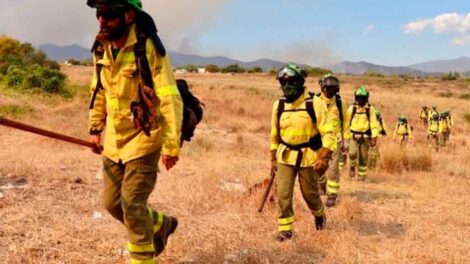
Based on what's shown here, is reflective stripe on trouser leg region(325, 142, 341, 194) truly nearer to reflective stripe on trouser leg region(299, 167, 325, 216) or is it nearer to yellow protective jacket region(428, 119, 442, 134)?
reflective stripe on trouser leg region(299, 167, 325, 216)

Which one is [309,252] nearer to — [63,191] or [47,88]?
[63,191]

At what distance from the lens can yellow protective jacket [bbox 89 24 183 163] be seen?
3.49 meters

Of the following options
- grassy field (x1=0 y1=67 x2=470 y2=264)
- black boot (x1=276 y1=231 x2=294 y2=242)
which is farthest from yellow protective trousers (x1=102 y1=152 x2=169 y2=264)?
black boot (x1=276 y1=231 x2=294 y2=242)

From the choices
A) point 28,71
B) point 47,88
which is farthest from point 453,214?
point 28,71

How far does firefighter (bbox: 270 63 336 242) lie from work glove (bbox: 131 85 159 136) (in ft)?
7.70

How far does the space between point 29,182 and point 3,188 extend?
451 mm

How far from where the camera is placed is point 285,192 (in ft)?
18.6

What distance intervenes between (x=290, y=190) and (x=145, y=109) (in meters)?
2.54

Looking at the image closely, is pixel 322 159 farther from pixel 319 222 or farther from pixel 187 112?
pixel 187 112

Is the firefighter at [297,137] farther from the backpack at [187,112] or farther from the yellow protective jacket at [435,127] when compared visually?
the yellow protective jacket at [435,127]

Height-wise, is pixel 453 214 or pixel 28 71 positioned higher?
pixel 28 71

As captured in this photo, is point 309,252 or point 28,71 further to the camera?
point 28,71

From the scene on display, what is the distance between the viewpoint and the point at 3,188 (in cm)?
661

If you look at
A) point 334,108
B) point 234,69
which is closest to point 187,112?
point 334,108
